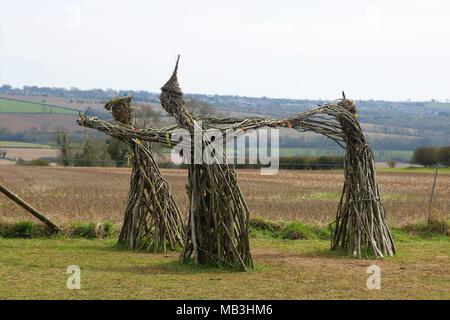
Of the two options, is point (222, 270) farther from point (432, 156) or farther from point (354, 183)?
point (432, 156)

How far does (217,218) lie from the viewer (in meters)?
13.0

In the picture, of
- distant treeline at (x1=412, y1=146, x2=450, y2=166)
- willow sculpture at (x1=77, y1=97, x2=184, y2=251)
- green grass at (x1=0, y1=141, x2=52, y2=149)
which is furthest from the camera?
green grass at (x1=0, y1=141, x2=52, y2=149)

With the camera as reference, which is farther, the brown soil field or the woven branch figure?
the brown soil field

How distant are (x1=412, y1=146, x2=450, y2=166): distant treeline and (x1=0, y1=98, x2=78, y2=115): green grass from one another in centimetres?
3246

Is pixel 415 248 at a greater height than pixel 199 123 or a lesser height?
lesser

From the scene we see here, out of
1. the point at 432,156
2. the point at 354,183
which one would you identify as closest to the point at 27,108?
the point at 432,156

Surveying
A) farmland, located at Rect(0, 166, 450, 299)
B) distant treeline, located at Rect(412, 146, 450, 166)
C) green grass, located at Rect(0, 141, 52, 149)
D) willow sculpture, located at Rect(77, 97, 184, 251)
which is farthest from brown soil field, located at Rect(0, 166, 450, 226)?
green grass, located at Rect(0, 141, 52, 149)

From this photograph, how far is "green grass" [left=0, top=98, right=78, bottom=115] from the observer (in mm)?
76000

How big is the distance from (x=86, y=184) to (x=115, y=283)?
70.8 feet

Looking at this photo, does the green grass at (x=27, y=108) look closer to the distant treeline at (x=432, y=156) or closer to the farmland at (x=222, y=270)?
the distant treeline at (x=432, y=156)

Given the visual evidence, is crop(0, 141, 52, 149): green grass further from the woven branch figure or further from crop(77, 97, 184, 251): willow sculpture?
the woven branch figure
